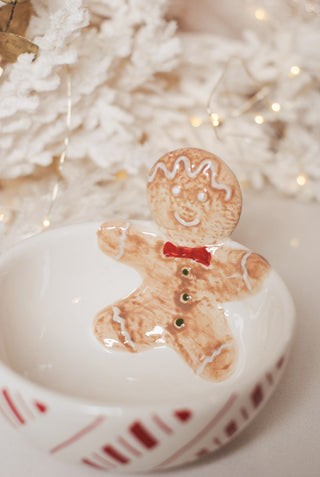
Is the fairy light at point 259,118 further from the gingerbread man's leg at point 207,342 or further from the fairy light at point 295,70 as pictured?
the gingerbread man's leg at point 207,342

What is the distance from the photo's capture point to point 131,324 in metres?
0.57

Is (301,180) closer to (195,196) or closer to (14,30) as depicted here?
(195,196)

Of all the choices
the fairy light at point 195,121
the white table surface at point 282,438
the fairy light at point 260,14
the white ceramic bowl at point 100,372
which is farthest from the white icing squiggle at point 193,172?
the fairy light at point 260,14

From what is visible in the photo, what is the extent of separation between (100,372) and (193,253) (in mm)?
159

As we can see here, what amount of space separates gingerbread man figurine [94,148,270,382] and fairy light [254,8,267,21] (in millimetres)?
455

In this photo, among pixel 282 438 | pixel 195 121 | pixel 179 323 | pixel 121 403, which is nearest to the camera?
pixel 121 403

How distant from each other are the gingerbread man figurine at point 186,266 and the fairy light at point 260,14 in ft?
1.49

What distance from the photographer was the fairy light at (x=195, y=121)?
0.84 meters

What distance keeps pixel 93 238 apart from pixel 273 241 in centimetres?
32

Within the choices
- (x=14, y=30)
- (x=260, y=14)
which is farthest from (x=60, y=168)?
(x=260, y=14)

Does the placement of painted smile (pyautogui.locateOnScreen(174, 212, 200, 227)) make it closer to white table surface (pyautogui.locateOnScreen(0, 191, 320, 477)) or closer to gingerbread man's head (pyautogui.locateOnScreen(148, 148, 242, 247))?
gingerbread man's head (pyautogui.locateOnScreen(148, 148, 242, 247))

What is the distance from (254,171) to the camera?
0.87m

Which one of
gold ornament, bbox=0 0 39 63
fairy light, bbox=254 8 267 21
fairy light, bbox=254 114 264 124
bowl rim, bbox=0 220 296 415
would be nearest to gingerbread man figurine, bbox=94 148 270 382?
bowl rim, bbox=0 220 296 415

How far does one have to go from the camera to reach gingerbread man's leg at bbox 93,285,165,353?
56cm
